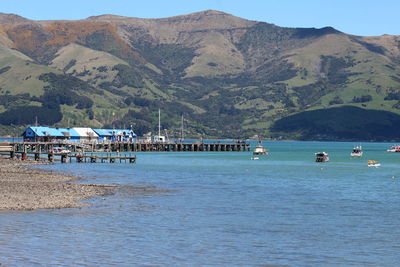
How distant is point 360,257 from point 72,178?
6445cm

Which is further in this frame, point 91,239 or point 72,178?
point 72,178

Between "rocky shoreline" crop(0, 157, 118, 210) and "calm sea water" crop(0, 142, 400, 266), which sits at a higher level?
"rocky shoreline" crop(0, 157, 118, 210)

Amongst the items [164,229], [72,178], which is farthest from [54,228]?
[72,178]

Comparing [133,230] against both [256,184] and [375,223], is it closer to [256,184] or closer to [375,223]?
[375,223]

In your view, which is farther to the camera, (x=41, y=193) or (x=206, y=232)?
(x=41, y=193)

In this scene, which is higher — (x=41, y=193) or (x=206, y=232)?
(x=41, y=193)

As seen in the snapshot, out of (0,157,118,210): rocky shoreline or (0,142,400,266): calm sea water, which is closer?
(0,142,400,266): calm sea water

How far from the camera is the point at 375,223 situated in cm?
5700

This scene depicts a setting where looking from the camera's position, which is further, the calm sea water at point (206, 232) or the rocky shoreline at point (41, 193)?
the rocky shoreline at point (41, 193)

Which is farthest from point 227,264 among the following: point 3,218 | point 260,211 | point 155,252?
point 260,211

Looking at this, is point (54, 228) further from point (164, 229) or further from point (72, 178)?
point (72, 178)

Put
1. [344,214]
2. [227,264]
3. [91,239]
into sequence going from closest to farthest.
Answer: [227,264] < [91,239] < [344,214]

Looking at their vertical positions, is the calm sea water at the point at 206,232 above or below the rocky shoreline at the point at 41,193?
below

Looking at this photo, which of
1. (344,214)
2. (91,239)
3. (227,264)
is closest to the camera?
(227,264)
